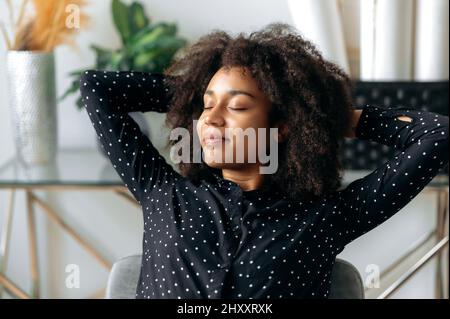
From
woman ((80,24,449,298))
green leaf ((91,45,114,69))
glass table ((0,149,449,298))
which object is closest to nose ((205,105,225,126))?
woman ((80,24,449,298))

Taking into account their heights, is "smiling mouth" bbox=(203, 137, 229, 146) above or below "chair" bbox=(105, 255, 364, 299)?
above

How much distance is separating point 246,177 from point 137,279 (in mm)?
263

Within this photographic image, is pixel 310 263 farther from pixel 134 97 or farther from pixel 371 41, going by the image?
pixel 371 41

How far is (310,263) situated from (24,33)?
88 cm

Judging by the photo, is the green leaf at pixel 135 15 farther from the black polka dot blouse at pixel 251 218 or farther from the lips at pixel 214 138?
the lips at pixel 214 138

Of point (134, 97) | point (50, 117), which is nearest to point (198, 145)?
point (134, 97)

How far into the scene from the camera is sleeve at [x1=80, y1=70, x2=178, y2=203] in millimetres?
1093

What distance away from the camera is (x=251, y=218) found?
1.04 m

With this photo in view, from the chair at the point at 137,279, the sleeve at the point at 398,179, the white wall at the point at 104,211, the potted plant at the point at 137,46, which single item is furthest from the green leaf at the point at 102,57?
Result: the sleeve at the point at 398,179

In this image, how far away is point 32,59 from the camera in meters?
1.53

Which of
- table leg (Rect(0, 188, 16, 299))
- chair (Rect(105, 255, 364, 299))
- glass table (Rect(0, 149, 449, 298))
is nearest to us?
chair (Rect(105, 255, 364, 299))

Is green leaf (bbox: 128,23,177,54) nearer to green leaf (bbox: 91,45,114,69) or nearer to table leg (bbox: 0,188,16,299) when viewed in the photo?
green leaf (bbox: 91,45,114,69)

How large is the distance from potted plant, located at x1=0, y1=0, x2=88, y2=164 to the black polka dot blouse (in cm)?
48

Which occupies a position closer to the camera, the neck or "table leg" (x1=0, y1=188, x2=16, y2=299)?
the neck
